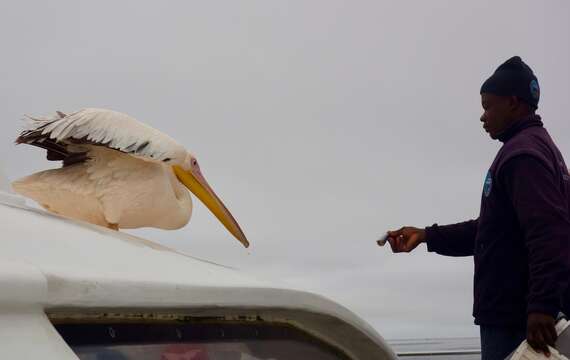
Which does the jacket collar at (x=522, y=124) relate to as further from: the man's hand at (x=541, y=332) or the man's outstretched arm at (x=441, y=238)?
the man's hand at (x=541, y=332)

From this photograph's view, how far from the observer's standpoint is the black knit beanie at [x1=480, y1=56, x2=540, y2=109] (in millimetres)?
2266

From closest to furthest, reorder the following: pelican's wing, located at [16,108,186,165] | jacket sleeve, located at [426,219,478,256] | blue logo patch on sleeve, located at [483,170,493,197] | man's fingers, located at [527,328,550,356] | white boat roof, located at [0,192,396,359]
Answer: white boat roof, located at [0,192,396,359] < man's fingers, located at [527,328,550,356] < pelican's wing, located at [16,108,186,165] < blue logo patch on sleeve, located at [483,170,493,197] < jacket sleeve, located at [426,219,478,256]

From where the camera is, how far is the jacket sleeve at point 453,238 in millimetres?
2551

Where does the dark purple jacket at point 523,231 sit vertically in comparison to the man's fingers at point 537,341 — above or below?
above

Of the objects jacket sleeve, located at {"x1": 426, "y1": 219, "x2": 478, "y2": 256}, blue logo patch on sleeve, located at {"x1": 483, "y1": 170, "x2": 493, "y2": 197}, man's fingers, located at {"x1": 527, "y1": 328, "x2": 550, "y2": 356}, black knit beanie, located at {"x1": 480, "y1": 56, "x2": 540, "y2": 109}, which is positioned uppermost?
black knit beanie, located at {"x1": 480, "y1": 56, "x2": 540, "y2": 109}

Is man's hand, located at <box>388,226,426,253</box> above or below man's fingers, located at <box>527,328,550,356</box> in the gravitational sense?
above

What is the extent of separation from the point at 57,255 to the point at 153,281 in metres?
0.11

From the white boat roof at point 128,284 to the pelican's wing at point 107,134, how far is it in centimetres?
85

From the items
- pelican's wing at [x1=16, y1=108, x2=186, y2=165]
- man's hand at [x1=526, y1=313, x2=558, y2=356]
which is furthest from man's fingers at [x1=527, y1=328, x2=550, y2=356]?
pelican's wing at [x1=16, y1=108, x2=186, y2=165]

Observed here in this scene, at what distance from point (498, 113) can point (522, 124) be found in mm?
83

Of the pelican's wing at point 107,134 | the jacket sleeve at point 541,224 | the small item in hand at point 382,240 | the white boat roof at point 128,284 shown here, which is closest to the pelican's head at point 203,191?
the pelican's wing at point 107,134

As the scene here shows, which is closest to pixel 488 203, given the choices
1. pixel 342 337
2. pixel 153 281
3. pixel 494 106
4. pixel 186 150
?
pixel 494 106

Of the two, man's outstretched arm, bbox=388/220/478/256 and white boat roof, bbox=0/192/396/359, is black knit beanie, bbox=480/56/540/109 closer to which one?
man's outstretched arm, bbox=388/220/478/256

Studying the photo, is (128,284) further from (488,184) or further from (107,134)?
(488,184)
